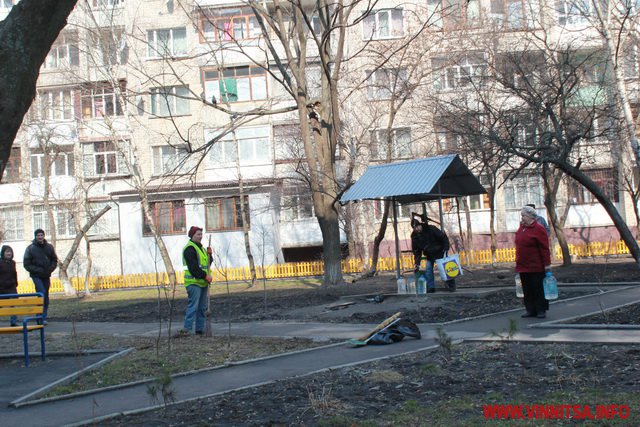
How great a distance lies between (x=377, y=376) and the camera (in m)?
7.11

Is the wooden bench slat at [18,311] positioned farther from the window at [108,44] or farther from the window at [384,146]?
the window at [384,146]

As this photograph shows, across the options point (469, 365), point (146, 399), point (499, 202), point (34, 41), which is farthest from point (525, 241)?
point (499, 202)

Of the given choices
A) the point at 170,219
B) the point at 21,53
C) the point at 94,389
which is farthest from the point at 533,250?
the point at 170,219

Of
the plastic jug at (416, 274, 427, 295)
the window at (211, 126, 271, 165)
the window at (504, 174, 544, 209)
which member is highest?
the window at (211, 126, 271, 165)

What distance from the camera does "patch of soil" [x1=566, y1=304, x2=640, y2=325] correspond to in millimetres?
9789

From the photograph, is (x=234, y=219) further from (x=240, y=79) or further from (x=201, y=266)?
(x=201, y=266)

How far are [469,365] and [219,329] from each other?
659 centimetres

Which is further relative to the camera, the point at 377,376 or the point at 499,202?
the point at 499,202

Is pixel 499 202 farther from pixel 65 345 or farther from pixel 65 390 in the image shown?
pixel 65 390

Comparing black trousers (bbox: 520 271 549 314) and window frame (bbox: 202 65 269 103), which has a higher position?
window frame (bbox: 202 65 269 103)

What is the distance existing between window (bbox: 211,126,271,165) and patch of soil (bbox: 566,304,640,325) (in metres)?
33.9

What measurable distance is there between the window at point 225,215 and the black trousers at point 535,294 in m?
31.8

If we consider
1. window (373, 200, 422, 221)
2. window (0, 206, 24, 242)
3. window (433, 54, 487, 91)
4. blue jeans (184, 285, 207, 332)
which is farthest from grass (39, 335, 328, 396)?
window (0, 206, 24, 242)

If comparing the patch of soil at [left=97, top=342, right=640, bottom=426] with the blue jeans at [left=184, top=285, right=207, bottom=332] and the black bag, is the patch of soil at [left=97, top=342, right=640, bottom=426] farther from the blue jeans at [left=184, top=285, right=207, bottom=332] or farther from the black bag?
the blue jeans at [left=184, top=285, right=207, bottom=332]
